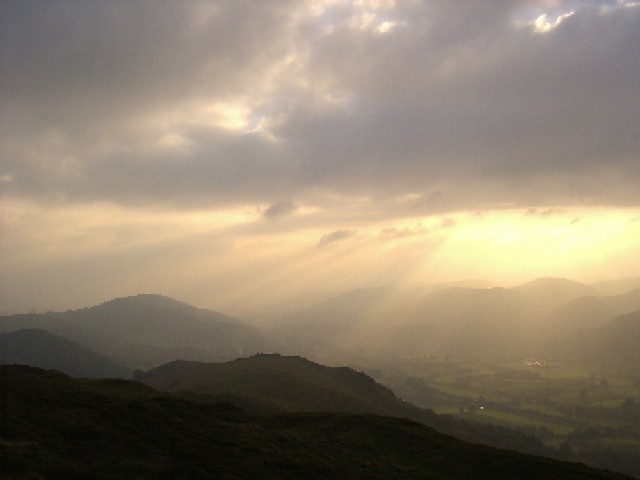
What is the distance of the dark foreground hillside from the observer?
28547mm

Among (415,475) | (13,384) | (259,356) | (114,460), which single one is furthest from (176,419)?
(259,356)

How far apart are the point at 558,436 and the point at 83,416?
146851mm

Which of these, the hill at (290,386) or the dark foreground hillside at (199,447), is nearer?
the dark foreground hillside at (199,447)

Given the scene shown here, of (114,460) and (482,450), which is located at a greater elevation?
(114,460)

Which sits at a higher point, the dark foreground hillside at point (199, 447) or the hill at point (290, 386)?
the dark foreground hillside at point (199, 447)

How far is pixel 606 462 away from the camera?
115m

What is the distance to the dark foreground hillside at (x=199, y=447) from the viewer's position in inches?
1124

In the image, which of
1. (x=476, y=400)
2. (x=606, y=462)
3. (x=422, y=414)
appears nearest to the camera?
(x=422, y=414)

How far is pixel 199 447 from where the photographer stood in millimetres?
33719

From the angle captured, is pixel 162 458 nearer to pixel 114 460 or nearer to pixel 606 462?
pixel 114 460

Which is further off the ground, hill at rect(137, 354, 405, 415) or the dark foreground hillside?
the dark foreground hillside

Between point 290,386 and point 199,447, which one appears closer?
point 199,447

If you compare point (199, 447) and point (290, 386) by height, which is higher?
point (199, 447)

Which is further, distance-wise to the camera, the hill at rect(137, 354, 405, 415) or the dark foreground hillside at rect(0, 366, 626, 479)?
the hill at rect(137, 354, 405, 415)
